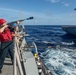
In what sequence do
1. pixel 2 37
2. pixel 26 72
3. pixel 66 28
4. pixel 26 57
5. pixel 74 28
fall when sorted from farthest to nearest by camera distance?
pixel 66 28, pixel 74 28, pixel 26 57, pixel 26 72, pixel 2 37

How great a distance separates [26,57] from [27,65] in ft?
2.34

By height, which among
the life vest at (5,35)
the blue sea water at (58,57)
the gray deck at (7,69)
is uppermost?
the life vest at (5,35)

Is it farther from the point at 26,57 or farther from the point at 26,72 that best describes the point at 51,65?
the point at 26,72

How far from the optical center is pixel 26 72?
21.4 ft

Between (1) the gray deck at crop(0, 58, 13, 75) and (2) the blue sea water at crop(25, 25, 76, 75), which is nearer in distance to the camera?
(1) the gray deck at crop(0, 58, 13, 75)

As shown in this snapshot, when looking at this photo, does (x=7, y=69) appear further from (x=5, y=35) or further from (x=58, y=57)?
(x=58, y=57)

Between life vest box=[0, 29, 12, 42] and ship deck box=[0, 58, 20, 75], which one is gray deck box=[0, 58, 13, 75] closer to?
ship deck box=[0, 58, 20, 75]

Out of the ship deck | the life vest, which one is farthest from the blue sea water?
the life vest

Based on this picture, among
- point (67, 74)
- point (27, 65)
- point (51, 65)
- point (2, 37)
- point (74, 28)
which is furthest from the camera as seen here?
point (74, 28)

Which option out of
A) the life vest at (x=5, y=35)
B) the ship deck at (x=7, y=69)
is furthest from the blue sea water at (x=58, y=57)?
the life vest at (x=5, y=35)

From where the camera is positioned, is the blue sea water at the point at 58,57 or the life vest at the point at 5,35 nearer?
the life vest at the point at 5,35

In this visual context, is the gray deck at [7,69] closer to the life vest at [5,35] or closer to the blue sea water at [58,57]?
the life vest at [5,35]

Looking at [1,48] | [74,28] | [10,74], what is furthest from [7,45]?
[74,28]

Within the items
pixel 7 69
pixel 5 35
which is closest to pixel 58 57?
pixel 7 69
